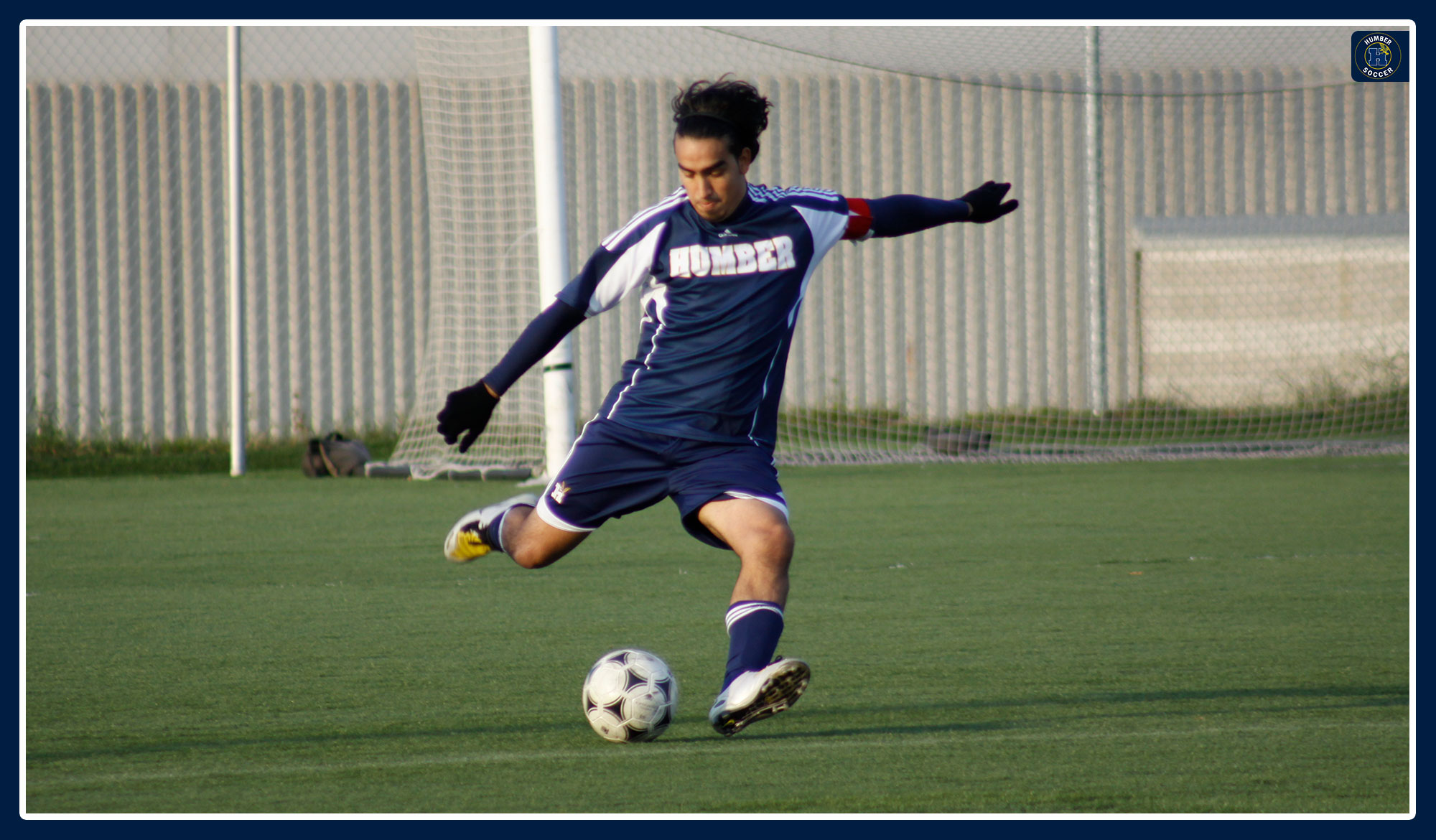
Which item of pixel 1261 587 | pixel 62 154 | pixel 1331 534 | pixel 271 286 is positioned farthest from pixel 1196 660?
pixel 62 154

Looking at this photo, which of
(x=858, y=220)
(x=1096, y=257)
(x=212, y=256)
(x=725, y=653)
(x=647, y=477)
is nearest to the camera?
(x=647, y=477)

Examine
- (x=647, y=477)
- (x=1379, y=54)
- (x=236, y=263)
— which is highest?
(x=1379, y=54)

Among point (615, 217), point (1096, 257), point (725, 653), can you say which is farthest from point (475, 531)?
point (1096, 257)

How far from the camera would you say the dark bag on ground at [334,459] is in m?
10.3

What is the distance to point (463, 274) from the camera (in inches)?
407

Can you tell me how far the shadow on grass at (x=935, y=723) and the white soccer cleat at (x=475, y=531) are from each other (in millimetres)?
737

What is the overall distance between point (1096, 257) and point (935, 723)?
362 inches

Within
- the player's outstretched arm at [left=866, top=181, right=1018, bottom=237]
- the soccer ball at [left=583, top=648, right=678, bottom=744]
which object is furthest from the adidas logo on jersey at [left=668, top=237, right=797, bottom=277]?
the soccer ball at [left=583, top=648, right=678, bottom=744]

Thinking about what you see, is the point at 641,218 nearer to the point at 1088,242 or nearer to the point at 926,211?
the point at 926,211

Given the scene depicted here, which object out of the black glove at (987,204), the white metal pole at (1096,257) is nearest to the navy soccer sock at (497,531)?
the black glove at (987,204)

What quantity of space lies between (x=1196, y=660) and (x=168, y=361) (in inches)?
364

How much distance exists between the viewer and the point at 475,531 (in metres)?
4.25

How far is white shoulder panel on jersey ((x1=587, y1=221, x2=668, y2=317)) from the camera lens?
380cm

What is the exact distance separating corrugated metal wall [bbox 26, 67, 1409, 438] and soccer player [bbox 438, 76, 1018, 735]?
7.76m
